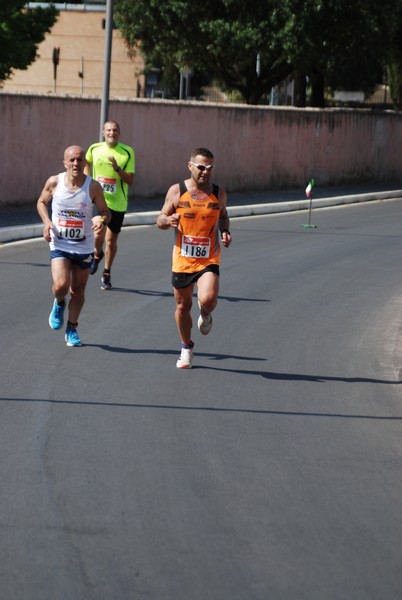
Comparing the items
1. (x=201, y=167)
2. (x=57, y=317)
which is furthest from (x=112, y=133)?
(x=201, y=167)

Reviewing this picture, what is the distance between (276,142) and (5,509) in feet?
84.9

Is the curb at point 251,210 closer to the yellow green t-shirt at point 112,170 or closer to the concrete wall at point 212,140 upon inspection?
the concrete wall at point 212,140

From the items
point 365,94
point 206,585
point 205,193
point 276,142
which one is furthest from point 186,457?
point 365,94

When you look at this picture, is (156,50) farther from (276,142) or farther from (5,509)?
(5,509)

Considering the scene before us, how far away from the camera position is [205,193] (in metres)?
9.89

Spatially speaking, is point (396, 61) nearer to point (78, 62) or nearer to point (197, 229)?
point (78, 62)

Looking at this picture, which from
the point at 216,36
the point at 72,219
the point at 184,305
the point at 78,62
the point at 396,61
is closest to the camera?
the point at 184,305

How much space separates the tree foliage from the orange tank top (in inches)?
995

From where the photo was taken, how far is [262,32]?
114 feet

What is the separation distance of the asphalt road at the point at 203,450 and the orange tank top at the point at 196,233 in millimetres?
955

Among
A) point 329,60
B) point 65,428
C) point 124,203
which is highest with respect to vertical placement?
point 329,60

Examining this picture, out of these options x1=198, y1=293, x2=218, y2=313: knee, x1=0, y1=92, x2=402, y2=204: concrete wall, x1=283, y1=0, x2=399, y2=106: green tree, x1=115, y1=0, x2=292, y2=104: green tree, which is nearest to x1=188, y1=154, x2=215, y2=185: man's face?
x1=198, y1=293, x2=218, y2=313: knee

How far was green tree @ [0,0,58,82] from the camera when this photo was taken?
148 ft

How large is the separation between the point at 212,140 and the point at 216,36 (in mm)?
7495
